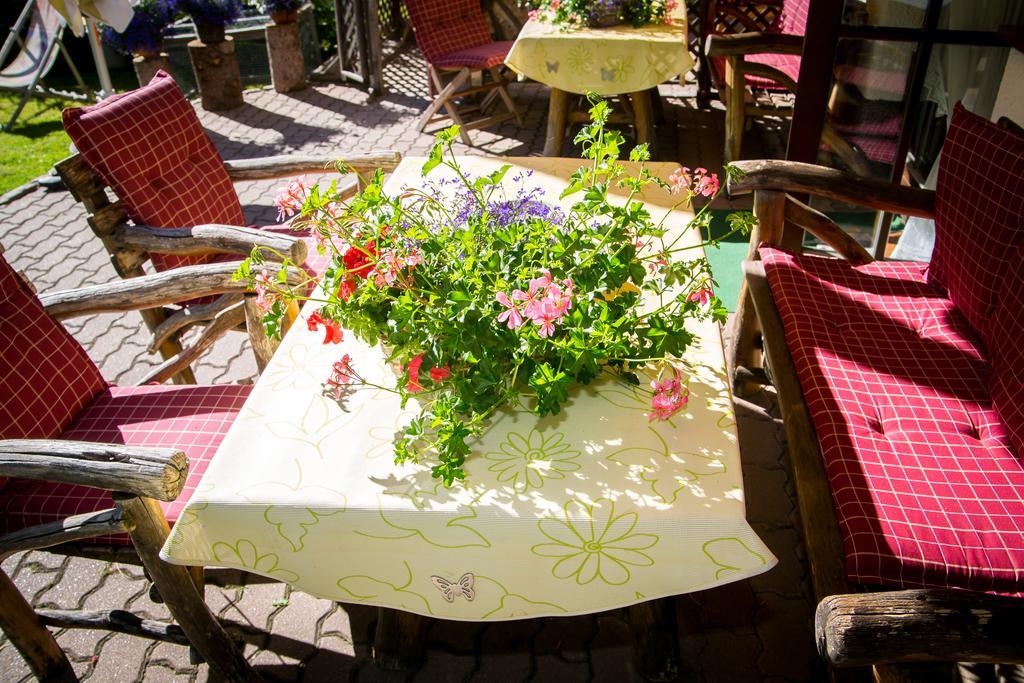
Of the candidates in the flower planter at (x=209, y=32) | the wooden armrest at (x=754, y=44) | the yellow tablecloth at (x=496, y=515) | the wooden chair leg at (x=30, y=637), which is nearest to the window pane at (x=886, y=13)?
the wooden armrest at (x=754, y=44)

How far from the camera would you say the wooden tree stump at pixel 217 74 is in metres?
6.37

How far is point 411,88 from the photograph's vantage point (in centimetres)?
713

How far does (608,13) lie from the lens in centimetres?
456

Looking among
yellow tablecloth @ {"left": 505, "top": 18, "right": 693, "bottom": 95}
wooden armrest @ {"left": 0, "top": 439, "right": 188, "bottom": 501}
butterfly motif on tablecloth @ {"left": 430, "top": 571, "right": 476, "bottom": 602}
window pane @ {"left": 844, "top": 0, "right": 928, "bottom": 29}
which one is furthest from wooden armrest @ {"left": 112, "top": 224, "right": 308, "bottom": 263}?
window pane @ {"left": 844, "top": 0, "right": 928, "bottom": 29}

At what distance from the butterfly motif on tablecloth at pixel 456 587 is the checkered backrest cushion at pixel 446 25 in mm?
4822

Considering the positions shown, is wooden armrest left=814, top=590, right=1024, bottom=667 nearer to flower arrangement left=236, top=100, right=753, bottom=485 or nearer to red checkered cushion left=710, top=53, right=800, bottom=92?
flower arrangement left=236, top=100, right=753, bottom=485

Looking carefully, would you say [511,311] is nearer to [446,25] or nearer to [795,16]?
[795,16]

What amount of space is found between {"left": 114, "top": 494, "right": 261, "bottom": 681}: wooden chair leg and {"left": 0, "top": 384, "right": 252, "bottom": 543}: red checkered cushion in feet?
0.48

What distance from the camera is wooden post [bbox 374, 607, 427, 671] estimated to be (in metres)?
2.01

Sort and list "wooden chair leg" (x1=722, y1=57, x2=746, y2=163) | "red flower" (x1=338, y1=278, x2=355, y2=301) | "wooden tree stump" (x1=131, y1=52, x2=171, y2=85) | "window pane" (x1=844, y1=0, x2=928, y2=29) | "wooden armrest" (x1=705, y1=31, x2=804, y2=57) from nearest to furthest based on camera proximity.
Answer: "red flower" (x1=338, y1=278, x2=355, y2=301) → "window pane" (x1=844, y1=0, x2=928, y2=29) → "wooden armrest" (x1=705, y1=31, x2=804, y2=57) → "wooden chair leg" (x1=722, y1=57, x2=746, y2=163) → "wooden tree stump" (x1=131, y1=52, x2=171, y2=85)

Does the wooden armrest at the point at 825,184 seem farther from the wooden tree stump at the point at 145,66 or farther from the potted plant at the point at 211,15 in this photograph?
the wooden tree stump at the point at 145,66

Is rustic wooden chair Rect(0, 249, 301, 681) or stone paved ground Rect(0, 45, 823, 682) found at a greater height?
rustic wooden chair Rect(0, 249, 301, 681)

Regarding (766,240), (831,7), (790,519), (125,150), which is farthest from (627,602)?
(831,7)

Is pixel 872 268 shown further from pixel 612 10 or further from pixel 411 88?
pixel 411 88
